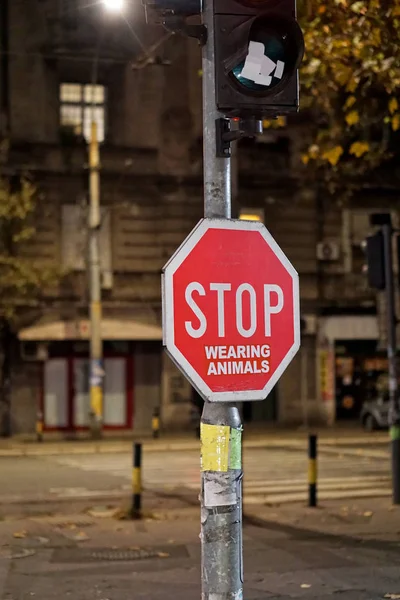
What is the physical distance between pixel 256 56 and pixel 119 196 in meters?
21.9

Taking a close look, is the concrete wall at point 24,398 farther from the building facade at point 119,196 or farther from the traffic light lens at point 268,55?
the traffic light lens at point 268,55

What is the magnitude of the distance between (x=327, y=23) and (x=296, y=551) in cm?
658

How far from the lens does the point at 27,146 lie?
24859 mm

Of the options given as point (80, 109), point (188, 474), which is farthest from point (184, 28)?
point (80, 109)

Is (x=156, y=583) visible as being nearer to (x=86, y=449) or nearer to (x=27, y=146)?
(x=86, y=449)

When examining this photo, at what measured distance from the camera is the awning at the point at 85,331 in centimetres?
2456

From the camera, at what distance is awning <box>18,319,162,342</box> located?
24.6 m

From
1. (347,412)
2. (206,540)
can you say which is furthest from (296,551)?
(347,412)

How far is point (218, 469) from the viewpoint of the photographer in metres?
4.06

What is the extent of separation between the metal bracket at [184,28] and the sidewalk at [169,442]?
16.8m

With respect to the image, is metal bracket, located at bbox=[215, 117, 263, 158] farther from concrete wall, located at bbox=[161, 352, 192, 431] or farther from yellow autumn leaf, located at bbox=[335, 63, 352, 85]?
concrete wall, located at bbox=[161, 352, 192, 431]

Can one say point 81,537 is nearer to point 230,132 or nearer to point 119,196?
point 230,132

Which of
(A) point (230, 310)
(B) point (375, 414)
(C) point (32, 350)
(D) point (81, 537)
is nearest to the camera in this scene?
(A) point (230, 310)

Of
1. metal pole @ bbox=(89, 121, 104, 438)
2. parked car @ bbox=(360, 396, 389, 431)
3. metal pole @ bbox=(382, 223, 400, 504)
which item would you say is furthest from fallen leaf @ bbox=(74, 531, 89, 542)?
parked car @ bbox=(360, 396, 389, 431)
